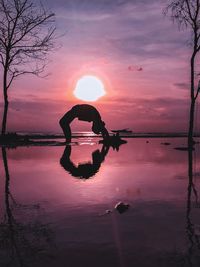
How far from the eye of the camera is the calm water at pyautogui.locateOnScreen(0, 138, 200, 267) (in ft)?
14.9

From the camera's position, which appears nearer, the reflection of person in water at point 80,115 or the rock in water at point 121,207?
the rock in water at point 121,207

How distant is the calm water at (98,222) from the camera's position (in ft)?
14.9

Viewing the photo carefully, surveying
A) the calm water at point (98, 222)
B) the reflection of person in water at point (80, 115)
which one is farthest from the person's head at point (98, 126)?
the calm water at point (98, 222)

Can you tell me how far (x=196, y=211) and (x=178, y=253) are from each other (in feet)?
7.95

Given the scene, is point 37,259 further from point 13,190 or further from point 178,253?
point 13,190

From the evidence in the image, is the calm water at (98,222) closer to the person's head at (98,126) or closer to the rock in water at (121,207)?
the rock in water at (121,207)

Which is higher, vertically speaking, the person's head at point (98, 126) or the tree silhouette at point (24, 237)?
the person's head at point (98, 126)

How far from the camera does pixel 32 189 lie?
31.0 feet

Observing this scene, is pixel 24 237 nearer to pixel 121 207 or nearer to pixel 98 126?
pixel 121 207

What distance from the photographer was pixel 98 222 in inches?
243

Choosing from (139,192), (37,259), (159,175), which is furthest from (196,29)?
(37,259)

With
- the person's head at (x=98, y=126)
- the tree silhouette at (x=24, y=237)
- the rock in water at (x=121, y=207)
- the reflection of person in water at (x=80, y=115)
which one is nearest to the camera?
the tree silhouette at (x=24, y=237)

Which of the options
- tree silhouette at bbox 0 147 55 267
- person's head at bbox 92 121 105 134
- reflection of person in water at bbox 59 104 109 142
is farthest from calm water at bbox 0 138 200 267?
person's head at bbox 92 121 105 134

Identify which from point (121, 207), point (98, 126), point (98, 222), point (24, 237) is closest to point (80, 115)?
point (98, 126)
